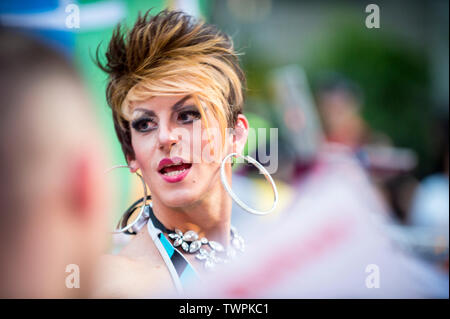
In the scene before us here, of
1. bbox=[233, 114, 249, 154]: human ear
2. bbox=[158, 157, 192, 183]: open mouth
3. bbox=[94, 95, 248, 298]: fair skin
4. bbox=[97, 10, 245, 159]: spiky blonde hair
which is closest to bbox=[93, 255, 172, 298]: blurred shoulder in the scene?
bbox=[94, 95, 248, 298]: fair skin

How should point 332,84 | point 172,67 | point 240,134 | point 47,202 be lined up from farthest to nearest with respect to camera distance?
point 332,84 < point 240,134 < point 172,67 < point 47,202

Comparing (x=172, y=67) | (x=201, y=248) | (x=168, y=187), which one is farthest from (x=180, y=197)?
(x=172, y=67)

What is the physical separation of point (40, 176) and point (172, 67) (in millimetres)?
739

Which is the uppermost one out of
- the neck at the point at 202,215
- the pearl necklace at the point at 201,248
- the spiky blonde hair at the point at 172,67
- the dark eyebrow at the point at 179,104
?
the spiky blonde hair at the point at 172,67

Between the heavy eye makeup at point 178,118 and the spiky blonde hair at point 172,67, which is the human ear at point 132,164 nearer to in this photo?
the spiky blonde hair at point 172,67

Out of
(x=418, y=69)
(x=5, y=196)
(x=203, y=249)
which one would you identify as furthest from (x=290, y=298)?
(x=418, y=69)

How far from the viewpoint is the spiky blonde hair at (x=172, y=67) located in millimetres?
2023

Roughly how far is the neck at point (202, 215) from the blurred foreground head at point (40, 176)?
1.04 ft

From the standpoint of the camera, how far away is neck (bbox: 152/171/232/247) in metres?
2.10

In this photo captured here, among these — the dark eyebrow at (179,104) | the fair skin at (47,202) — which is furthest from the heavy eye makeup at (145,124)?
the fair skin at (47,202)

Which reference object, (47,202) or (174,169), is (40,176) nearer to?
(47,202)

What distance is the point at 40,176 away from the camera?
162 cm

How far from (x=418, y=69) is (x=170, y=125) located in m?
1.99

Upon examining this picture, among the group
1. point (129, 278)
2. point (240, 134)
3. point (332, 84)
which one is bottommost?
point (129, 278)
